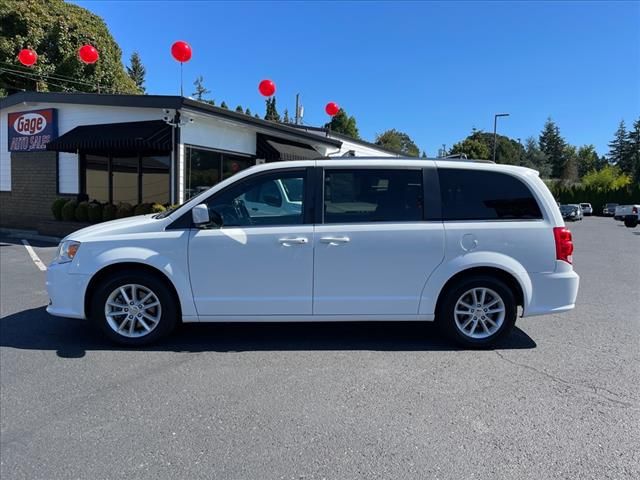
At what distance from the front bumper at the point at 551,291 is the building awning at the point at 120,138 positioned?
10.1 metres

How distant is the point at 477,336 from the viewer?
468 cm

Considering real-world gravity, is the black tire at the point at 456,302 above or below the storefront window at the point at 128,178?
below

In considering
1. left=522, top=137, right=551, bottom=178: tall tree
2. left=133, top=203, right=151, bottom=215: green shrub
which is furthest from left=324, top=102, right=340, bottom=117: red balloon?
left=522, top=137, right=551, bottom=178: tall tree

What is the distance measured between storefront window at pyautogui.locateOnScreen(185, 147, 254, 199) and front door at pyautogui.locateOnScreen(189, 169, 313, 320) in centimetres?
853

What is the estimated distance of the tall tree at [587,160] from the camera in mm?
105625

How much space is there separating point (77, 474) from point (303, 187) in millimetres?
2931

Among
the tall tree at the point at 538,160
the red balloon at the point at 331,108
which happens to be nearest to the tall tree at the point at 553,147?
the tall tree at the point at 538,160

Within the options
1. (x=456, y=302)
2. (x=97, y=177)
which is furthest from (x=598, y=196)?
(x=456, y=302)

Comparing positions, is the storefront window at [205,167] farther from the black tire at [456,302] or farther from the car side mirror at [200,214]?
the black tire at [456,302]

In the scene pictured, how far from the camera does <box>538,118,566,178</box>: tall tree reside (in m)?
101

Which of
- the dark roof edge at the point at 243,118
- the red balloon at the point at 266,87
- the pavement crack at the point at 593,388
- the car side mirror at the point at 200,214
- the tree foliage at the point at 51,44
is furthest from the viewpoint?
the tree foliage at the point at 51,44

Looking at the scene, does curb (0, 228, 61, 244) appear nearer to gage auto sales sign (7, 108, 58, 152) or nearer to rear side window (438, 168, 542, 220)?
gage auto sales sign (7, 108, 58, 152)

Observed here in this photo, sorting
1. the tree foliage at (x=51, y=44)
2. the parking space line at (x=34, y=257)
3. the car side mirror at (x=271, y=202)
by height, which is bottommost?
the parking space line at (x=34, y=257)

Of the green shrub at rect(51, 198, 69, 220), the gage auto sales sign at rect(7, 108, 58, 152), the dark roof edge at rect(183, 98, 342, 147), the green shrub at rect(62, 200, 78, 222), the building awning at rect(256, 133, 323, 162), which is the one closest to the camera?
the dark roof edge at rect(183, 98, 342, 147)
